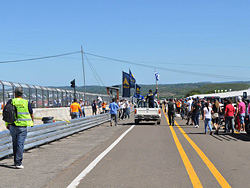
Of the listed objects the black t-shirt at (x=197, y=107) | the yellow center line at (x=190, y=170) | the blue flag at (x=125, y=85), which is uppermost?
the blue flag at (x=125, y=85)

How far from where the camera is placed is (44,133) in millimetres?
13930

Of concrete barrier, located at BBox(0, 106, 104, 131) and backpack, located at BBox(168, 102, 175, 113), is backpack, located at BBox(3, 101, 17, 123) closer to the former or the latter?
concrete barrier, located at BBox(0, 106, 104, 131)

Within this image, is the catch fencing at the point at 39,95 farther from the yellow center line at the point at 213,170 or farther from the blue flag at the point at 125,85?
the yellow center line at the point at 213,170

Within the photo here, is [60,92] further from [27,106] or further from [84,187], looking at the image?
[84,187]

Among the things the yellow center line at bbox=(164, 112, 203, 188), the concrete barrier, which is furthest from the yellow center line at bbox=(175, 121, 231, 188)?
the concrete barrier

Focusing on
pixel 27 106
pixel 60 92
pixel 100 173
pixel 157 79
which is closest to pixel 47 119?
pixel 27 106

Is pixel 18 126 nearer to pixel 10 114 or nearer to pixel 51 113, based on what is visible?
pixel 10 114

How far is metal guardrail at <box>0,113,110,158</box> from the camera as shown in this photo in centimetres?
1056

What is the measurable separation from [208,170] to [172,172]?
82 cm

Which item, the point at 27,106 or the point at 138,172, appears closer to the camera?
the point at 138,172

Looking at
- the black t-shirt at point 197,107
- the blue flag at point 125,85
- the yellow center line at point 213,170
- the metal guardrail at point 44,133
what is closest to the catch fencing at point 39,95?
the metal guardrail at point 44,133

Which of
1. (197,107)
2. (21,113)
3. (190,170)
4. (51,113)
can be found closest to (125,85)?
(51,113)

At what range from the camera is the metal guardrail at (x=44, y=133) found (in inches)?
416

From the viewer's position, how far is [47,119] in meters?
16.9
